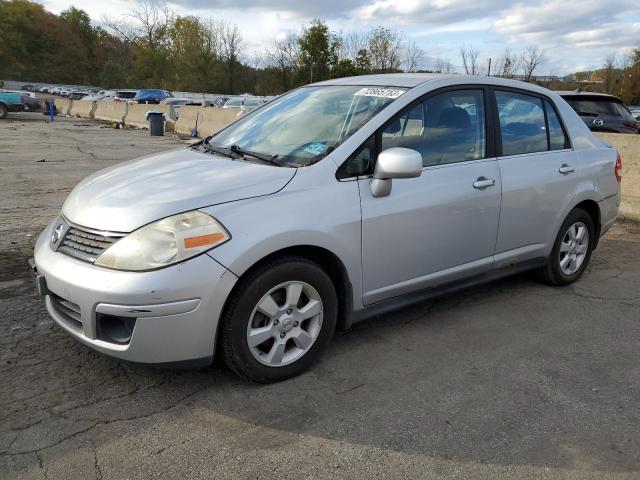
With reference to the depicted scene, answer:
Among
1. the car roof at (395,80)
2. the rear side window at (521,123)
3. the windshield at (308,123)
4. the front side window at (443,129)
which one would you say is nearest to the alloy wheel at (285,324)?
the windshield at (308,123)

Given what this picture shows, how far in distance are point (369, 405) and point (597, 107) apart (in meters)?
11.2

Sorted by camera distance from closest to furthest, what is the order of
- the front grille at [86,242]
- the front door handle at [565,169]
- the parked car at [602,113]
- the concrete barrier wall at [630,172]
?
the front grille at [86,242] → the front door handle at [565,169] → the concrete barrier wall at [630,172] → the parked car at [602,113]

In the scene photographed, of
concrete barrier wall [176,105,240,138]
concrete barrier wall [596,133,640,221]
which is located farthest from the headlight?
concrete barrier wall [176,105,240,138]

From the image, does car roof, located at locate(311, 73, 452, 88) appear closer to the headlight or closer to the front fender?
the front fender

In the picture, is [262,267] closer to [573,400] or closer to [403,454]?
[403,454]

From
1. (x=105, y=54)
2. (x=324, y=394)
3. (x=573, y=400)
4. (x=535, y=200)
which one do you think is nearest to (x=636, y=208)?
(x=535, y=200)

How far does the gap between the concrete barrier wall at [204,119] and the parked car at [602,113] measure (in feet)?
31.2

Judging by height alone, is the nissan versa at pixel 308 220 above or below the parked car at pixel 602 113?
below

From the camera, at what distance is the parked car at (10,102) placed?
1121 inches

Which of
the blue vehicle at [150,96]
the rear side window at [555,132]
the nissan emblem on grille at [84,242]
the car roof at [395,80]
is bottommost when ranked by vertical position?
the nissan emblem on grille at [84,242]

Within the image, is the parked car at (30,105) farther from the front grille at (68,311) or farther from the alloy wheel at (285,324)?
the alloy wheel at (285,324)

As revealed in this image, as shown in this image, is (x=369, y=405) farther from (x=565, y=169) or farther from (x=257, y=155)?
(x=565, y=169)

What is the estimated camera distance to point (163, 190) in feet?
9.93

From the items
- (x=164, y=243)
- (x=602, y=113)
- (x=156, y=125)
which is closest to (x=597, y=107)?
(x=602, y=113)
